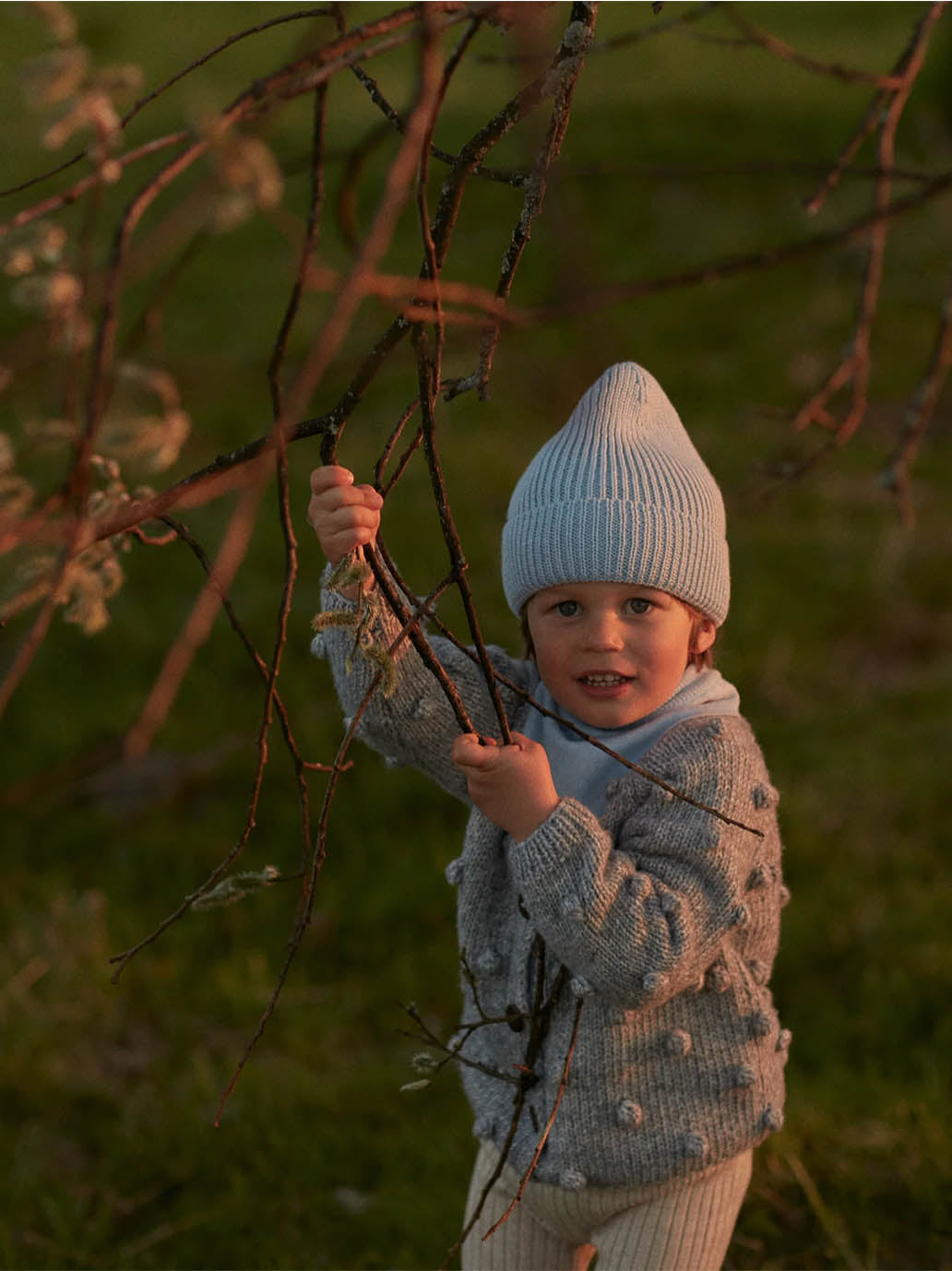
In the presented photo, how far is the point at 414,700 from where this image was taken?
6.98ft

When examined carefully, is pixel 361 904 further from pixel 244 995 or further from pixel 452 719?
pixel 452 719

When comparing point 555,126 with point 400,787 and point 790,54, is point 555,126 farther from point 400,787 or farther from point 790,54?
point 400,787

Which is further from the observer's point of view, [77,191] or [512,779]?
[512,779]

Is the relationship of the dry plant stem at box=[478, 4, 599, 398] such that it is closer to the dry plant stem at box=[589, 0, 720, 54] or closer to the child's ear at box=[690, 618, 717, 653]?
the dry plant stem at box=[589, 0, 720, 54]

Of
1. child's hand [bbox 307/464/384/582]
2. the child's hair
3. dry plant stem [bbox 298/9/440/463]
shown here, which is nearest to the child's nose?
the child's hair

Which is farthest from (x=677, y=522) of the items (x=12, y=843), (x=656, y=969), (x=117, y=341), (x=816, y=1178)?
(x=117, y=341)

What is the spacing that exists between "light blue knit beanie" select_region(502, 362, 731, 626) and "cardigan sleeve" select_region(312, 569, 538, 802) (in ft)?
0.54

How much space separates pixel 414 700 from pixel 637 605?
36 cm

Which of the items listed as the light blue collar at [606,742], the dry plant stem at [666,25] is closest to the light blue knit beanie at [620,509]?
the light blue collar at [606,742]

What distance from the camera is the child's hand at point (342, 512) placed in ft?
5.66

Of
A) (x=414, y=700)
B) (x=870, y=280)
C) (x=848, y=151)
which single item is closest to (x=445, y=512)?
(x=414, y=700)

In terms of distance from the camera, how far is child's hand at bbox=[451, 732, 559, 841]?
5.98ft

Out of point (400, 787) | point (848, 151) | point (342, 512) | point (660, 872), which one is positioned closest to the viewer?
point (342, 512)

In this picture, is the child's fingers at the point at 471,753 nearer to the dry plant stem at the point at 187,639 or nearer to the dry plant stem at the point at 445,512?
the dry plant stem at the point at 445,512
